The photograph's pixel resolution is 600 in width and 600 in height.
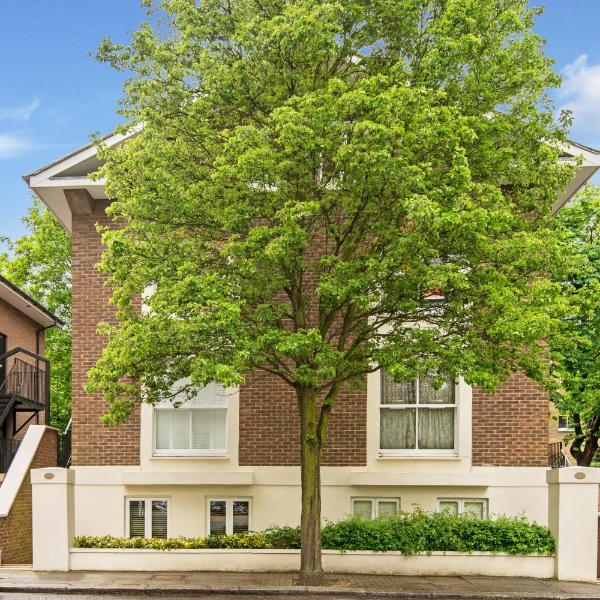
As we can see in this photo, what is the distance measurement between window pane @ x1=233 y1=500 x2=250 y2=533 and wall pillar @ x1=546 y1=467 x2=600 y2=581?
20.0 ft

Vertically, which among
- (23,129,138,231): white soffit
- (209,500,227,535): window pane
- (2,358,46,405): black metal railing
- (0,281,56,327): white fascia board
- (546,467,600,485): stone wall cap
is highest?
(23,129,138,231): white soffit

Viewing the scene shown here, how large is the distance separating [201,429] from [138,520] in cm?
229

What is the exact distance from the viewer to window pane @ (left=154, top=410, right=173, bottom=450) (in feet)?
55.7

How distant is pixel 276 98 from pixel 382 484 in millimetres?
8147

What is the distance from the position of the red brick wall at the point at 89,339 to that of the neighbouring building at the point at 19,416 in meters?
1.29

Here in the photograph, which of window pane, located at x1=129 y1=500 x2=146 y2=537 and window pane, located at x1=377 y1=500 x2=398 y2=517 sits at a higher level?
window pane, located at x1=377 y1=500 x2=398 y2=517

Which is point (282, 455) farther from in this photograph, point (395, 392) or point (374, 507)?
point (395, 392)

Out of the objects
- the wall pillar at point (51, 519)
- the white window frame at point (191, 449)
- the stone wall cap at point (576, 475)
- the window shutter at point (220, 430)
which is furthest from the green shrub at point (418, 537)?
the window shutter at point (220, 430)

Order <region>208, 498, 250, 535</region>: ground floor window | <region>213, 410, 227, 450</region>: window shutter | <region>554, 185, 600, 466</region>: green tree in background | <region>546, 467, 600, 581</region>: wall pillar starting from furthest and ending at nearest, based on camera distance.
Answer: <region>554, 185, 600, 466</region>: green tree in background < <region>213, 410, 227, 450</region>: window shutter < <region>208, 498, 250, 535</region>: ground floor window < <region>546, 467, 600, 581</region>: wall pillar

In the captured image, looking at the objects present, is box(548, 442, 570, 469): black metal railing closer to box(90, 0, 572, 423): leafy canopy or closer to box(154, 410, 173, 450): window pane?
box(154, 410, 173, 450): window pane

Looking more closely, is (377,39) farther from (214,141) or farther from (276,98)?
(214,141)

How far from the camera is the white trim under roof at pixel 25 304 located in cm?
2425

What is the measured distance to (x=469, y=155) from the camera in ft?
40.8

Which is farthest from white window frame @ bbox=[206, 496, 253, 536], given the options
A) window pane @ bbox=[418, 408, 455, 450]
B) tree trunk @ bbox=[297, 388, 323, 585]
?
window pane @ bbox=[418, 408, 455, 450]
